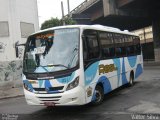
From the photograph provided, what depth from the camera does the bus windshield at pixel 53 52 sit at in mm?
9828

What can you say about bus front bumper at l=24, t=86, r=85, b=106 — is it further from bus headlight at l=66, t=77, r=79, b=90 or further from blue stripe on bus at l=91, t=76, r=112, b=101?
blue stripe on bus at l=91, t=76, r=112, b=101

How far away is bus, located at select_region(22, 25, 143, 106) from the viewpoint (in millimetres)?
9578

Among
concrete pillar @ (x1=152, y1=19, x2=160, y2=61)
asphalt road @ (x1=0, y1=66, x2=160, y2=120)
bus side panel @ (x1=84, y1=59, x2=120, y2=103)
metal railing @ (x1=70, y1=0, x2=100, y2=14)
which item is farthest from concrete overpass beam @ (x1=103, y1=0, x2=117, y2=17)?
asphalt road @ (x1=0, y1=66, x2=160, y2=120)

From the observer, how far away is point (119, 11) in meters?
32.5

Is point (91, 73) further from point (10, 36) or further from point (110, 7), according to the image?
point (110, 7)

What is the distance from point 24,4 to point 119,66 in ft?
38.7

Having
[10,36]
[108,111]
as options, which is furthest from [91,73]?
[10,36]

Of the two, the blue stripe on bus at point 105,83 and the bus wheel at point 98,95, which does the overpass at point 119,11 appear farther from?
the bus wheel at point 98,95

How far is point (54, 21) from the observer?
1467 inches

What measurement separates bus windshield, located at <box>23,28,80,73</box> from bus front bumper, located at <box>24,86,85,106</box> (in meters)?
0.75

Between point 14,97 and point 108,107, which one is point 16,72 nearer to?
point 14,97

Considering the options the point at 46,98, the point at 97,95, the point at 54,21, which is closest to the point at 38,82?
the point at 46,98

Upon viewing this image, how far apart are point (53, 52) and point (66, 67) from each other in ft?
2.42

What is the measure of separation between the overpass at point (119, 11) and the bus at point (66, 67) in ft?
63.6
